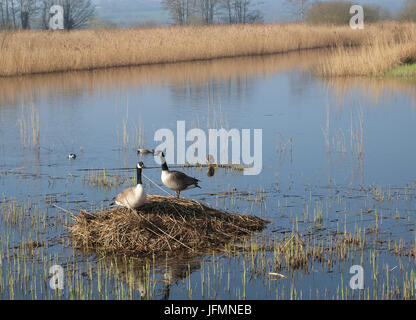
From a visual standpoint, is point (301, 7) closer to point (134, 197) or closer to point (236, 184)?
point (236, 184)

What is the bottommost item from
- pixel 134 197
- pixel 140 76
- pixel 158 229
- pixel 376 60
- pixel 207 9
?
pixel 158 229

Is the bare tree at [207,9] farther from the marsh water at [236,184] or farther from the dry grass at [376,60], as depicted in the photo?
the marsh water at [236,184]

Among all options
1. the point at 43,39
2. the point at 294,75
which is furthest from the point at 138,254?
the point at 43,39

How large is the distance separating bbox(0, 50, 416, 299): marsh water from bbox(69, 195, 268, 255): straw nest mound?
0.23 metres

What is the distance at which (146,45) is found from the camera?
28.1m

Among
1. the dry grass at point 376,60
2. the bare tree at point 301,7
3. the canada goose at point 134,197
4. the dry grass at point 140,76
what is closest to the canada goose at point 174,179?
the canada goose at point 134,197

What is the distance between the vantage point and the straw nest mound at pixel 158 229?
7273 millimetres

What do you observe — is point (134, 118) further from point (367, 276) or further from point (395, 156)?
point (367, 276)

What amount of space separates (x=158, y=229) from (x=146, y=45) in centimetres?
2150

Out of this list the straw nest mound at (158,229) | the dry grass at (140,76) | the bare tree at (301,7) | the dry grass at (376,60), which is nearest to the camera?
the straw nest mound at (158,229)

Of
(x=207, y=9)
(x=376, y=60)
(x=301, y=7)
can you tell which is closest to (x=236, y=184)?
(x=376, y=60)

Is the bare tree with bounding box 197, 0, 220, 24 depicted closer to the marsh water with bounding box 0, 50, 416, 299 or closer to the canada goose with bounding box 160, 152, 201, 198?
the marsh water with bounding box 0, 50, 416, 299

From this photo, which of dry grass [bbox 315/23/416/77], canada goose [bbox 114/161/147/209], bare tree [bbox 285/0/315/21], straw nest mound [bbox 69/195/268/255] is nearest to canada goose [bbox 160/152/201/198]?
straw nest mound [bbox 69/195/268/255]

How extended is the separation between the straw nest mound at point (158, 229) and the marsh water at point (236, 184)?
0.75 ft
